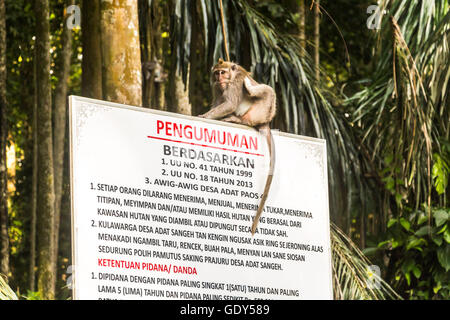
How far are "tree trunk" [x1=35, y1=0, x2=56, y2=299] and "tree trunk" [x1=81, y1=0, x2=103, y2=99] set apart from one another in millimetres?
3138

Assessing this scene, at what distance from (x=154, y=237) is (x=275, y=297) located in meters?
0.76

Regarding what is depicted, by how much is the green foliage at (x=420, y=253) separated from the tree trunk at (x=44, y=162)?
3227 mm

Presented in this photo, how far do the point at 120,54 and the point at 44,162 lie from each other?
4.08 metres

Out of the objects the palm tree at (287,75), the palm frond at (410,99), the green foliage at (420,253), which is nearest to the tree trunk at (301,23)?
the palm frond at (410,99)

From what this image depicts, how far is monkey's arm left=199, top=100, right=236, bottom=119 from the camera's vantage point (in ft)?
16.0

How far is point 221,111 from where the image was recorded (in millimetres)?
4887

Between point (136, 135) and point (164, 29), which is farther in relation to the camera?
point (164, 29)

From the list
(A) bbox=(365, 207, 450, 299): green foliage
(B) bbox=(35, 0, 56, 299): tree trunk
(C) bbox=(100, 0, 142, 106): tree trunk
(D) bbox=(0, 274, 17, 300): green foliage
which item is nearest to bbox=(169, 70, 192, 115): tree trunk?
(B) bbox=(35, 0, 56, 299): tree trunk

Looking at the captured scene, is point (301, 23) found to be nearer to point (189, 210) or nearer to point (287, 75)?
point (287, 75)

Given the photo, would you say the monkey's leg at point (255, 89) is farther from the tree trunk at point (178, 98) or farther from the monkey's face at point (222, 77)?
the tree trunk at point (178, 98)

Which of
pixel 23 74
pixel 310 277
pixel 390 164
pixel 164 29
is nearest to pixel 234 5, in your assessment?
pixel 390 164

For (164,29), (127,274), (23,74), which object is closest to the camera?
(127,274)

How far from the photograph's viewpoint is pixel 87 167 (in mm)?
3760
